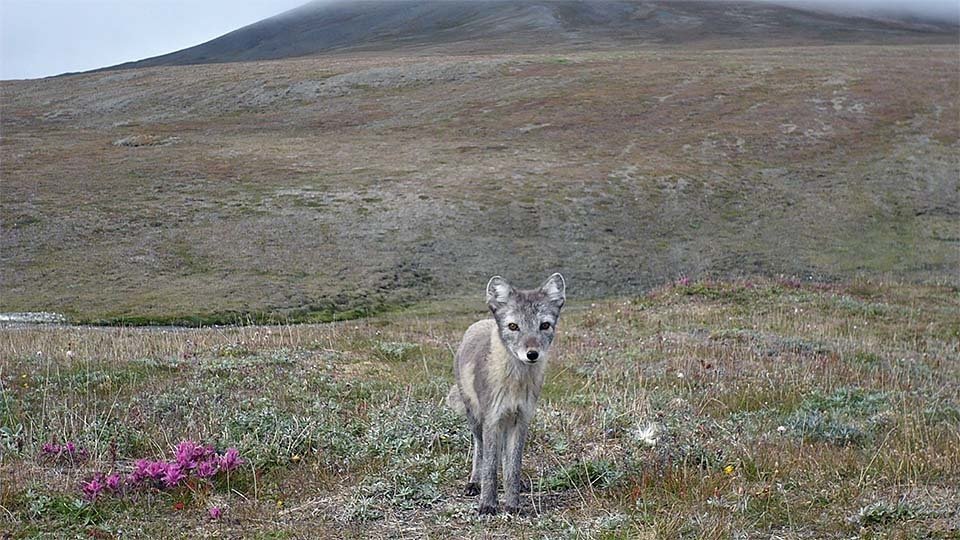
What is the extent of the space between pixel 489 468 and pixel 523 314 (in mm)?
1570

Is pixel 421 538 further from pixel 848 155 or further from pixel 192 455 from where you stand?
pixel 848 155

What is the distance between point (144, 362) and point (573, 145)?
53.6 meters

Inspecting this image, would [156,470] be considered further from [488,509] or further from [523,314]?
[523,314]

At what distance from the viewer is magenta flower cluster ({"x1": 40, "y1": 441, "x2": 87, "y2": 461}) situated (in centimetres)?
1016

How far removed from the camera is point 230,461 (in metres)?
9.81

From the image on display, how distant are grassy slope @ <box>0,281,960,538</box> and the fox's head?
169 centimetres

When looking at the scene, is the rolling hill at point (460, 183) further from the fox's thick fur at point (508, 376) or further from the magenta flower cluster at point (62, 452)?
the fox's thick fur at point (508, 376)

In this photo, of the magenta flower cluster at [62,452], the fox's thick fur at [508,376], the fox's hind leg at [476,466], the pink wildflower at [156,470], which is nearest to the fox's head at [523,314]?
the fox's thick fur at [508,376]

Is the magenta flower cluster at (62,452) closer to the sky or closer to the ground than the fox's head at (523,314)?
closer to the ground

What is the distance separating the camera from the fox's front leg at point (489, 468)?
8.99 meters

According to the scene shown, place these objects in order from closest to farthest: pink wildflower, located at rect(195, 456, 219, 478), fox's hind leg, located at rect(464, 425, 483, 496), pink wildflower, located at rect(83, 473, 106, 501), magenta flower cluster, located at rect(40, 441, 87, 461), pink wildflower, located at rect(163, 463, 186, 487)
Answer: pink wildflower, located at rect(83, 473, 106, 501)
pink wildflower, located at rect(163, 463, 186, 487)
pink wildflower, located at rect(195, 456, 219, 478)
fox's hind leg, located at rect(464, 425, 483, 496)
magenta flower cluster, located at rect(40, 441, 87, 461)

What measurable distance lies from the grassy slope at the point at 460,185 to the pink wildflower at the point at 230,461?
84.2ft

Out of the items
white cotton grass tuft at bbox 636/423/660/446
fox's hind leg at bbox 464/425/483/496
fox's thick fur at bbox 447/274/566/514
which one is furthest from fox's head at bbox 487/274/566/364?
white cotton grass tuft at bbox 636/423/660/446

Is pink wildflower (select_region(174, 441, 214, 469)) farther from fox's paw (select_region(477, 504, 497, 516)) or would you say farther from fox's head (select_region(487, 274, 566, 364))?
fox's head (select_region(487, 274, 566, 364))
